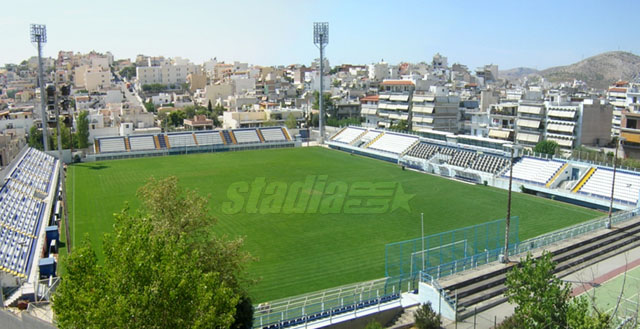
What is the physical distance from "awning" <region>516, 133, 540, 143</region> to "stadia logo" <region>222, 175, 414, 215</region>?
1803cm

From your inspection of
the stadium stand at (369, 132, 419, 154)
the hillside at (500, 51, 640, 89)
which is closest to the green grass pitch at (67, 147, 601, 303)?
the stadium stand at (369, 132, 419, 154)

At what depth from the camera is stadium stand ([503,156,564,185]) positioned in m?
26.0

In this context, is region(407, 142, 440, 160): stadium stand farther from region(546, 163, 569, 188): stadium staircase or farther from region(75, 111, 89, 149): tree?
region(75, 111, 89, 149): tree

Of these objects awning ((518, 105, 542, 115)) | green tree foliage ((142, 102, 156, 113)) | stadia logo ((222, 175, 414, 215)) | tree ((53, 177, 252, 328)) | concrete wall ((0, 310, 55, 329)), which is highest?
awning ((518, 105, 542, 115))

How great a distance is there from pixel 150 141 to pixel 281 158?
1092cm

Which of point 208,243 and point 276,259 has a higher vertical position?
point 208,243

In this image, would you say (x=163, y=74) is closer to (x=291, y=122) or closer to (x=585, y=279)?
(x=291, y=122)

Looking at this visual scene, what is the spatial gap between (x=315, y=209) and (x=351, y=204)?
186 centimetres

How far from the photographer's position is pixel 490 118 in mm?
43906

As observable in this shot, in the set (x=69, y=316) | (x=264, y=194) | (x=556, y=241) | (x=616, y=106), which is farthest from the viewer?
(x=616, y=106)

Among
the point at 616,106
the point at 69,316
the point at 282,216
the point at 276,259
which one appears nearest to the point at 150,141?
the point at 282,216

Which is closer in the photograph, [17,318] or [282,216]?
[17,318]

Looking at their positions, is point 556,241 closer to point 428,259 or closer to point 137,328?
point 428,259

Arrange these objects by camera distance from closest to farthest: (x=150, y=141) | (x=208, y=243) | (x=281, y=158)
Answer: (x=208, y=243), (x=281, y=158), (x=150, y=141)
